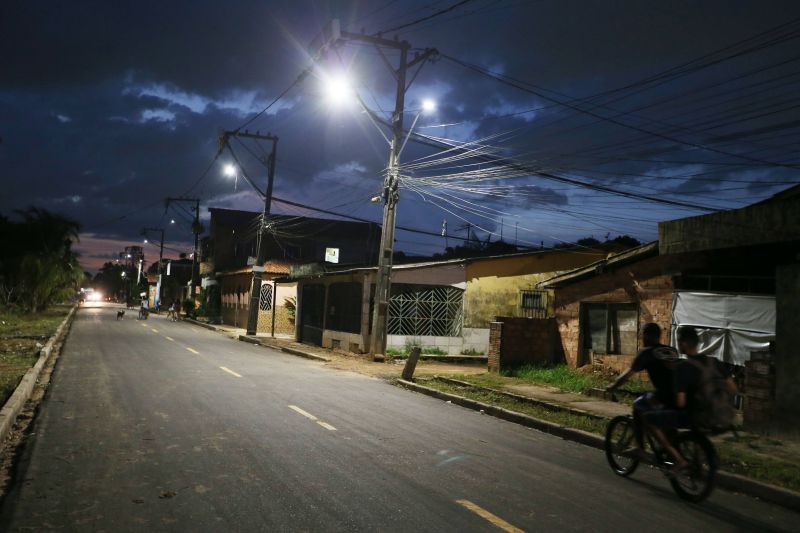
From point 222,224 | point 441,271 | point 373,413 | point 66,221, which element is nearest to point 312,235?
point 222,224

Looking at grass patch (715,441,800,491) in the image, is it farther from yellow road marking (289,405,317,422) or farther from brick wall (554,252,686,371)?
yellow road marking (289,405,317,422)

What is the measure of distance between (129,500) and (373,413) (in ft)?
18.6

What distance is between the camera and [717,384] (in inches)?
242

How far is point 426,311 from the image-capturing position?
Result: 80.7 ft

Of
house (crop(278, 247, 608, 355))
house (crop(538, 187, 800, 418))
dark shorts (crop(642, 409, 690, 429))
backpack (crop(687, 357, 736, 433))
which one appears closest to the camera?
backpack (crop(687, 357, 736, 433))

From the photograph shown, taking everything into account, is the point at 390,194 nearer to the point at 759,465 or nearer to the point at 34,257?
the point at 759,465

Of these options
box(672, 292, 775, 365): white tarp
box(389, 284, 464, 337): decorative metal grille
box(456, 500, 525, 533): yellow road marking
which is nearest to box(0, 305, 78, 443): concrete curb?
box(456, 500, 525, 533): yellow road marking

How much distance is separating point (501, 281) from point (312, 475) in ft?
62.1

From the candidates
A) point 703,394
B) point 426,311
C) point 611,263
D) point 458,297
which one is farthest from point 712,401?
point 458,297

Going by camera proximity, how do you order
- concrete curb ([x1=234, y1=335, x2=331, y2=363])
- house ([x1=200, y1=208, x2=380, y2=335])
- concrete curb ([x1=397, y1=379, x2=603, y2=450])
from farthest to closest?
1. house ([x1=200, y1=208, x2=380, y2=335])
2. concrete curb ([x1=234, y1=335, x2=331, y2=363])
3. concrete curb ([x1=397, y1=379, x2=603, y2=450])

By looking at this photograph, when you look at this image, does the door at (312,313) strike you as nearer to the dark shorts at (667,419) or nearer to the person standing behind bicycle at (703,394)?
the dark shorts at (667,419)

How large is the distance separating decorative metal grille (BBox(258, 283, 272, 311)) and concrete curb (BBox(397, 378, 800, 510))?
26732 millimetres

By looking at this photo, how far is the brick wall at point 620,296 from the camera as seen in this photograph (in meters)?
14.5

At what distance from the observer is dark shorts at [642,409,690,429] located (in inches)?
251
